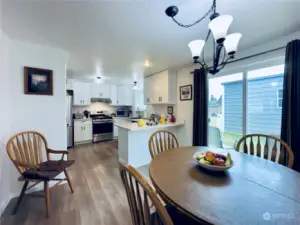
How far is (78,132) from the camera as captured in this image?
16.1 ft

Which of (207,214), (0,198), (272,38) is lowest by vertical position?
(0,198)

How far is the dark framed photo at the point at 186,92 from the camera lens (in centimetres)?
329

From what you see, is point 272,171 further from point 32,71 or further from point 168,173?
point 32,71

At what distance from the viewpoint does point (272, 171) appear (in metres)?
1.14

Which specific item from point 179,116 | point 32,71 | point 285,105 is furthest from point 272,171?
point 32,71

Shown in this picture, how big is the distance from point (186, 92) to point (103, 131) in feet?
11.3

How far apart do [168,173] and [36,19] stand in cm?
202

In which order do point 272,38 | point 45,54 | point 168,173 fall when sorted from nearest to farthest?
point 168,173
point 272,38
point 45,54

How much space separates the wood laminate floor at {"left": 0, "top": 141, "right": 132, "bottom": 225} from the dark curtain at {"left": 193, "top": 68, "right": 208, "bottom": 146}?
176 cm

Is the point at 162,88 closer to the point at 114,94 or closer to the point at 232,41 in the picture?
the point at 232,41

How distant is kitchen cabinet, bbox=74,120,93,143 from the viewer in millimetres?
4870

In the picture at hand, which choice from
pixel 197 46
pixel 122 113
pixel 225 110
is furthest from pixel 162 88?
pixel 122 113

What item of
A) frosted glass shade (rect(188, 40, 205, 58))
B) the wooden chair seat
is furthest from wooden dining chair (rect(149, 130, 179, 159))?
the wooden chair seat

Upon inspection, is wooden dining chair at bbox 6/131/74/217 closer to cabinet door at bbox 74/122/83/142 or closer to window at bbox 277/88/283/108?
cabinet door at bbox 74/122/83/142
